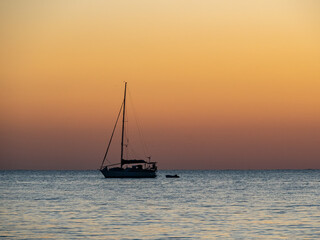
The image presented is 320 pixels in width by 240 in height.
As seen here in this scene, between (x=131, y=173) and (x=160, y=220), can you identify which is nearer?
(x=160, y=220)

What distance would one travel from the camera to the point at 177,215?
193 ft

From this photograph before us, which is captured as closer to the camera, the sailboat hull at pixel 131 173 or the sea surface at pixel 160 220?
the sea surface at pixel 160 220

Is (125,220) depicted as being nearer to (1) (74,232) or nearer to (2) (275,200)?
(1) (74,232)

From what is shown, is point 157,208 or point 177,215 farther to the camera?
point 157,208

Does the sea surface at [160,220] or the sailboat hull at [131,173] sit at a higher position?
the sailboat hull at [131,173]

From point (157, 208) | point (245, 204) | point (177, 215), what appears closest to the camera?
point (177, 215)

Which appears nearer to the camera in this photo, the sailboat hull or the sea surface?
the sea surface

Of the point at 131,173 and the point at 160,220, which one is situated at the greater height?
the point at 131,173

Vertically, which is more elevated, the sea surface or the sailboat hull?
the sailboat hull

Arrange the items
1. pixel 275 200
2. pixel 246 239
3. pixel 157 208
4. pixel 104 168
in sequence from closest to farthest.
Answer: pixel 246 239, pixel 157 208, pixel 275 200, pixel 104 168

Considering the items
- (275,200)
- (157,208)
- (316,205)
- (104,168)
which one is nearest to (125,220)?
(157,208)

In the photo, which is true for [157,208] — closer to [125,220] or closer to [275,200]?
[125,220]

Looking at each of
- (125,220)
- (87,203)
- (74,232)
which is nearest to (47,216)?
(125,220)

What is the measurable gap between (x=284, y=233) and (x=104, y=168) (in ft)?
343
